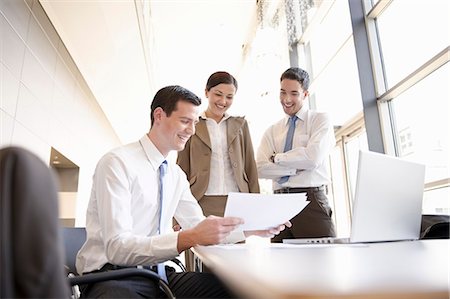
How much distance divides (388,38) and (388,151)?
3.25 feet

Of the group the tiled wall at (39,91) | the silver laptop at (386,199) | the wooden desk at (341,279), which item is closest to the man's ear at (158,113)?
the tiled wall at (39,91)

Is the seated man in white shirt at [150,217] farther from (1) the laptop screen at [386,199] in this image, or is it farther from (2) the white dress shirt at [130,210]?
(1) the laptop screen at [386,199]

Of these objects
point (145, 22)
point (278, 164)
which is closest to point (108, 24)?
point (145, 22)

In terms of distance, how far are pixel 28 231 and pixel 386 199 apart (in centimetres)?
117

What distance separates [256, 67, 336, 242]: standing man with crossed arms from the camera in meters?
2.14

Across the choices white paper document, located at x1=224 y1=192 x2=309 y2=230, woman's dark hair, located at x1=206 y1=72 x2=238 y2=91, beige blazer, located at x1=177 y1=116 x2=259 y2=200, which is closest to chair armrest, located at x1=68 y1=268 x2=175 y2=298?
white paper document, located at x1=224 y1=192 x2=309 y2=230

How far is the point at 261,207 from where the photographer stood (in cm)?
Answer: 126

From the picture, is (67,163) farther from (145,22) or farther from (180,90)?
(180,90)

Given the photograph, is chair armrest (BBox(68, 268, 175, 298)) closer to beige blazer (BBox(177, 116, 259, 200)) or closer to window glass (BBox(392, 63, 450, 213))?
beige blazer (BBox(177, 116, 259, 200))

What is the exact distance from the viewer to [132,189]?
4.51 ft

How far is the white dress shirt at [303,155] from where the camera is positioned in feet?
7.20

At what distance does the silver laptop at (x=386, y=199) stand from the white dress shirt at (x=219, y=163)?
868 mm

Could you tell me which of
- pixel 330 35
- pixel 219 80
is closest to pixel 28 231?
pixel 219 80

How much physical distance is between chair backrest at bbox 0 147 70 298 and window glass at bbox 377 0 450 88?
257cm
